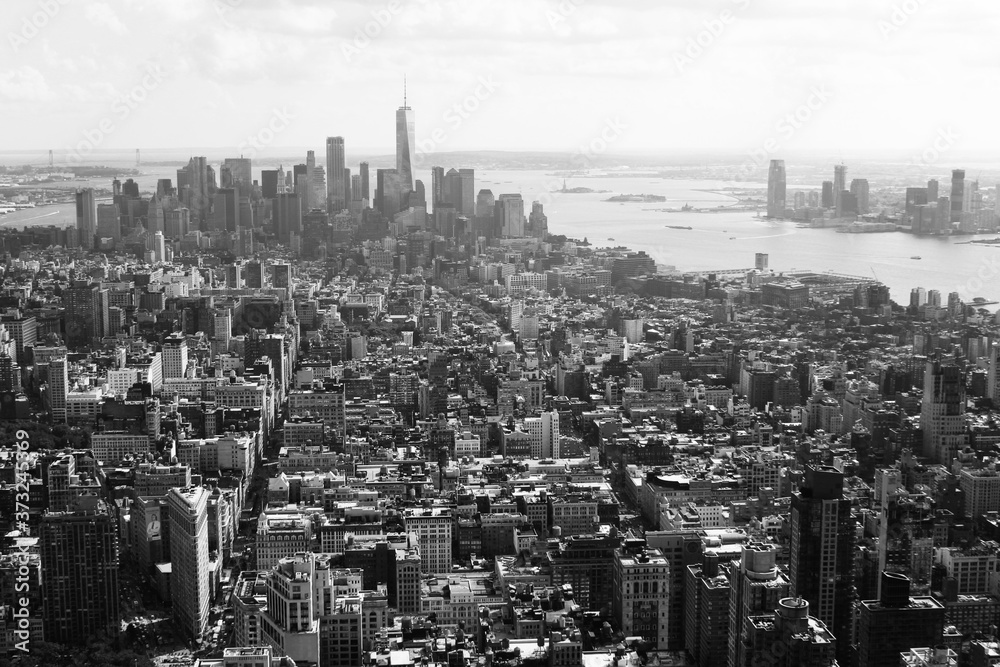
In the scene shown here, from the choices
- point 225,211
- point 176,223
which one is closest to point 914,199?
point 225,211

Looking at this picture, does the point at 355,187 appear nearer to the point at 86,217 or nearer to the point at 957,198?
the point at 86,217

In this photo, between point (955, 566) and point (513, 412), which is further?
point (513, 412)

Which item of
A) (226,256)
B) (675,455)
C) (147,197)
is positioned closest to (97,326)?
(226,256)

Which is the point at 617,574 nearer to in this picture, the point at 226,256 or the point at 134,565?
the point at 134,565

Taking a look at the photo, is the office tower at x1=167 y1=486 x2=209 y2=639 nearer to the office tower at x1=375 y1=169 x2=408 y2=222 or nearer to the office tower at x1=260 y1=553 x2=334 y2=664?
the office tower at x1=260 y1=553 x2=334 y2=664

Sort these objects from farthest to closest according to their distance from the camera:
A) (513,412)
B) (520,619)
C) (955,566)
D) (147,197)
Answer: (147,197)
(513,412)
(955,566)
(520,619)

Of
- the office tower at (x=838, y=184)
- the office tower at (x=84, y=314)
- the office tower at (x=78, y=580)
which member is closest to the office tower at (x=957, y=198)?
the office tower at (x=838, y=184)

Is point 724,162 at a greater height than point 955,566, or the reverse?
point 724,162
